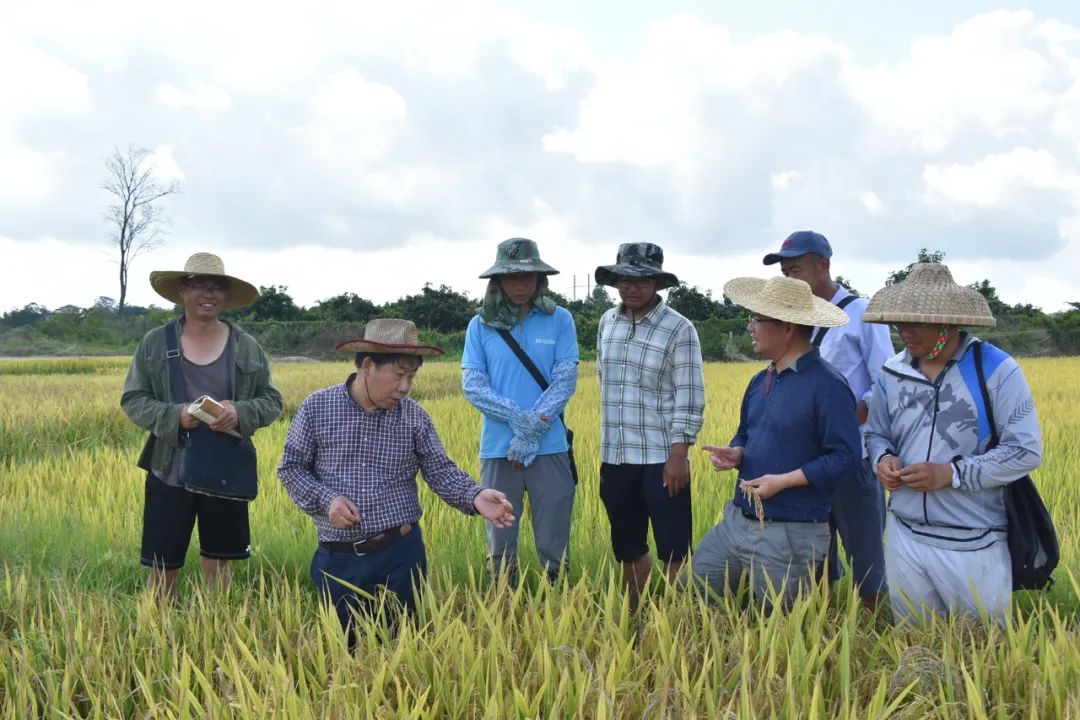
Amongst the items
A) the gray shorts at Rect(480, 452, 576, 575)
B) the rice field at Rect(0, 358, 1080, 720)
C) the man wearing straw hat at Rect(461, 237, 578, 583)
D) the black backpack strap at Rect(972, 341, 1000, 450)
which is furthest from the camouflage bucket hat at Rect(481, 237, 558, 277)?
the black backpack strap at Rect(972, 341, 1000, 450)

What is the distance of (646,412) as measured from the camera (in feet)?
10.7

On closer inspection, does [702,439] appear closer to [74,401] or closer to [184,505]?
[184,505]

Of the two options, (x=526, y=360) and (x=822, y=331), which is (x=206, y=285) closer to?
(x=526, y=360)

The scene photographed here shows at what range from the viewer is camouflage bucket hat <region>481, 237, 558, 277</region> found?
10.7 feet

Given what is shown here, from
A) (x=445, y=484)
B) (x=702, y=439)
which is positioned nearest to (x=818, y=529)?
(x=445, y=484)

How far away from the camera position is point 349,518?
2414 mm

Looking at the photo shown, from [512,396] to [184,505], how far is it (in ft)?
4.38

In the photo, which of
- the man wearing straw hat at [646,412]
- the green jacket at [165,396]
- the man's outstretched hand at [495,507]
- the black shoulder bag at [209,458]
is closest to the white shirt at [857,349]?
the man wearing straw hat at [646,412]

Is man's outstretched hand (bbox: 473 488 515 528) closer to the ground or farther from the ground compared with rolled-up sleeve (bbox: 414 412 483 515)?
closer to the ground

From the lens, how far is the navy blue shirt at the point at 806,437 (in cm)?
246

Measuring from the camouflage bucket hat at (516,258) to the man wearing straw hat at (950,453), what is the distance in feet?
4.36

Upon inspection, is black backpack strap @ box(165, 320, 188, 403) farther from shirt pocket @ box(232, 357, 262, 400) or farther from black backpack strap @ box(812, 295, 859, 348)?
black backpack strap @ box(812, 295, 859, 348)

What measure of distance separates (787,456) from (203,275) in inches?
89.0

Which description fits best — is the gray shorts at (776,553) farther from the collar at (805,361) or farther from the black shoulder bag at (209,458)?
the black shoulder bag at (209,458)
